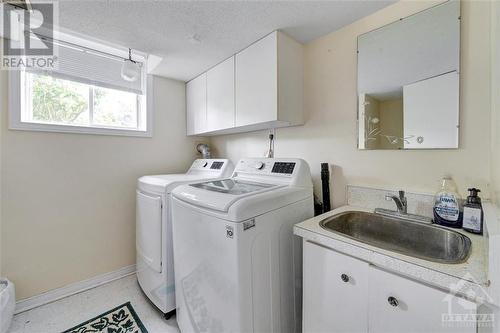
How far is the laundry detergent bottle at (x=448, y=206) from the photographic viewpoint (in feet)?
3.39

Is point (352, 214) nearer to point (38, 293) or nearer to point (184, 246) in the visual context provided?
point (184, 246)

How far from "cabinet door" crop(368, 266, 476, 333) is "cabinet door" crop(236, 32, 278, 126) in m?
1.13

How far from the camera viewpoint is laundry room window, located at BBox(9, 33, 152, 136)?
1.73 metres

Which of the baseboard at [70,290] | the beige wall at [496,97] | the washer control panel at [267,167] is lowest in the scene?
the baseboard at [70,290]

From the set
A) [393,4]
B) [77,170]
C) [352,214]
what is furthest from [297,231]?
[77,170]

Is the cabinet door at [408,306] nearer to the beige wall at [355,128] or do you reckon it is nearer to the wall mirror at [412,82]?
the beige wall at [355,128]

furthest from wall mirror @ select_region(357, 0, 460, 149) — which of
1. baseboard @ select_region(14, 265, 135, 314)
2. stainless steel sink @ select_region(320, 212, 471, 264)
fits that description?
baseboard @ select_region(14, 265, 135, 314)

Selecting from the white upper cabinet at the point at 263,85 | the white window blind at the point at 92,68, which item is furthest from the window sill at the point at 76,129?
the white upper cabinet at the point at 263,85

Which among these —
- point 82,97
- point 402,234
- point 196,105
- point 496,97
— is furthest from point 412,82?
point 82,97

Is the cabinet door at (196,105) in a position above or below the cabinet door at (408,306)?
above

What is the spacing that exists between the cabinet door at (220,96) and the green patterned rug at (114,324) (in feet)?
5.67

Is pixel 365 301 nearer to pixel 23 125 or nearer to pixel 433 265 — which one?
pixel 433 265

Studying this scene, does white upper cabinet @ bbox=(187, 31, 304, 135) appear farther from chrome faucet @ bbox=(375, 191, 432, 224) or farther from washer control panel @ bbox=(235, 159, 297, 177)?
chrome faucet @ bbox=(375, 191, 432, 224)

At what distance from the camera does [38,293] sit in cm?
174
